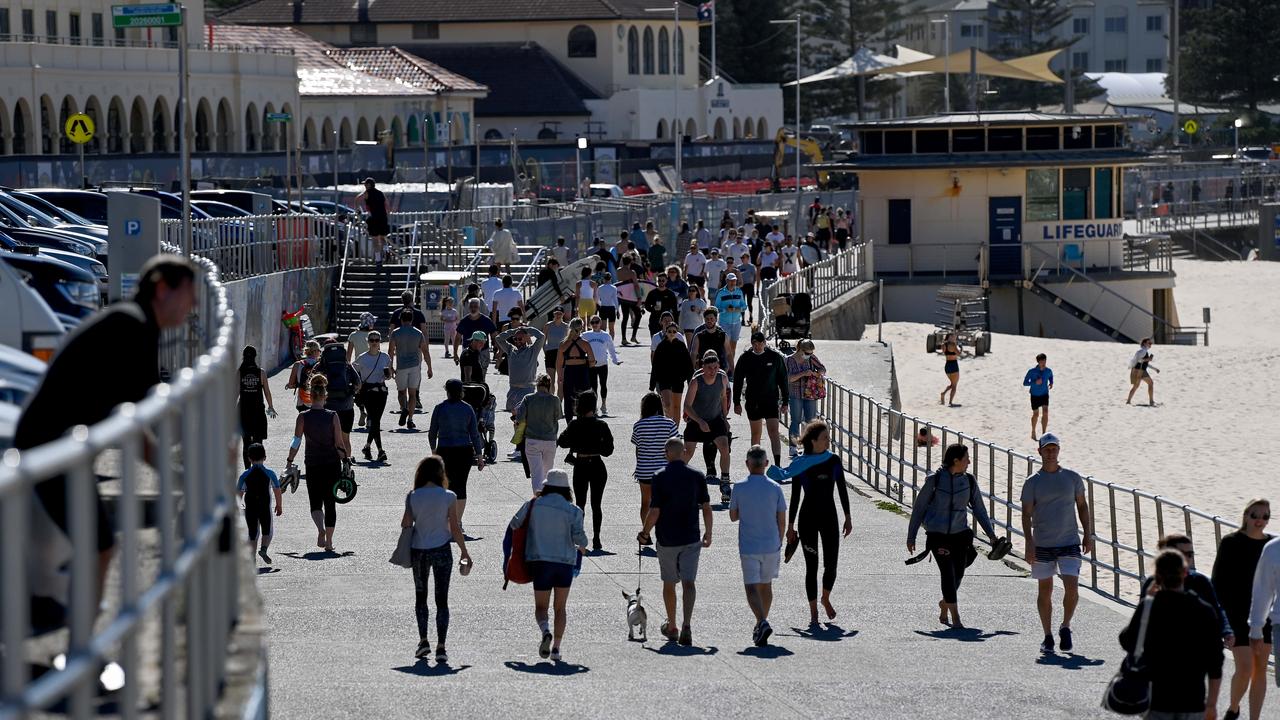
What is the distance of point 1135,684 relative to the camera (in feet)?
30.0

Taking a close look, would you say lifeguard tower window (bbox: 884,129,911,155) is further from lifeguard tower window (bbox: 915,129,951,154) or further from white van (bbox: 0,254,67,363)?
white van (bbox: 0,254,67,363)

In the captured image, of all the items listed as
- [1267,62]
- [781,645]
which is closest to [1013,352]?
[781,645]

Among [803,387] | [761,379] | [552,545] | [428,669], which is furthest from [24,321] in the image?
[803,387]

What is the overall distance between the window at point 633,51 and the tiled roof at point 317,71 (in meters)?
14.8

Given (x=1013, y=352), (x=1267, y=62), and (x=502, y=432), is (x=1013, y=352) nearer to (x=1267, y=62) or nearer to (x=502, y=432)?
(x=502, y=432)

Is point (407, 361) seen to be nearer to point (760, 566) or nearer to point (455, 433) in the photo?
point (455, 433)

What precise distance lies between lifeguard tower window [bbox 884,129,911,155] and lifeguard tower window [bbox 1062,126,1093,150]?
138 inches

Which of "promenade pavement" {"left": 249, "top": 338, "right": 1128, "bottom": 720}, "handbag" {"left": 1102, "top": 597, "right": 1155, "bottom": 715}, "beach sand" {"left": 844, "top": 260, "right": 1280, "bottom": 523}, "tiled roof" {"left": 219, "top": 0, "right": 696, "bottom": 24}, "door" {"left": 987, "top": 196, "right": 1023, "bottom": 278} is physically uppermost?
"tiled roof" {"left": 219, "top": 0, "right": 696, "bottom": 24}

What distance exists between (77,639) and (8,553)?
1.72ft

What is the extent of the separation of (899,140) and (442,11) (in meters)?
45.0

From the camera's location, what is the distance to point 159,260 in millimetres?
5449

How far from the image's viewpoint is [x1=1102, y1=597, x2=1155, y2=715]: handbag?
915 cm

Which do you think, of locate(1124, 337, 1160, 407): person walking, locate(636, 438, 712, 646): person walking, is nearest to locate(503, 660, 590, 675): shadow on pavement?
locate(636, 438, 712, 646): person walking

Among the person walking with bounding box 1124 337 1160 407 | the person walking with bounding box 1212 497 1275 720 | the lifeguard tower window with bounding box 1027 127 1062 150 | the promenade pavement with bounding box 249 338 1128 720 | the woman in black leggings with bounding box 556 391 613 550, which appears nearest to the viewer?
the person walking with bounding box 1212 497 1275 720
